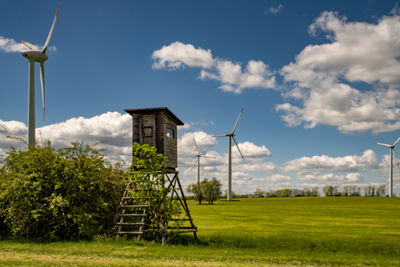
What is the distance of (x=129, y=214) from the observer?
1969 cm

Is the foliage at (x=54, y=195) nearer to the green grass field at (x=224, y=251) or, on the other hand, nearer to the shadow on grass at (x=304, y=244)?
the green grass field at (x=224, y=251)

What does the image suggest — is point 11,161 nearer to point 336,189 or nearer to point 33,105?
point 33,105

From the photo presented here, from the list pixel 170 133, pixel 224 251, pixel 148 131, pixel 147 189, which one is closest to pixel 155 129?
pixel 148 131

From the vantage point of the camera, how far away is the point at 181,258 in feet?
47.5

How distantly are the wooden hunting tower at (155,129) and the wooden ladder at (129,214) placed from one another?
335cm

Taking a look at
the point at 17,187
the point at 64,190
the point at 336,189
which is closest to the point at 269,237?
the point at 64,190

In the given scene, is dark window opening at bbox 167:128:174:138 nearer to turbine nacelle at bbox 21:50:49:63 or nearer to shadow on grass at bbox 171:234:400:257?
shadow on grass at bbox 171:234:400:257

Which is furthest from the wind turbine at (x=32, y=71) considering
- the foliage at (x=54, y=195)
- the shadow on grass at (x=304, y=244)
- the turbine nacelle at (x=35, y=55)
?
the shadow on grass at (x=304, y=244)

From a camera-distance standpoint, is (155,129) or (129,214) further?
(155,129)

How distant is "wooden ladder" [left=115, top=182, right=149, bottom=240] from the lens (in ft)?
64.3

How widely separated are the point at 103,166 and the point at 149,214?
4.93m

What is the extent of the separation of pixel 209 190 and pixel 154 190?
2627 inches

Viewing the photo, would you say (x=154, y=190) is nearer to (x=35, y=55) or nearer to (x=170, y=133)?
(x=170, y=133)

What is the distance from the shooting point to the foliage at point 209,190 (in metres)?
85.2
